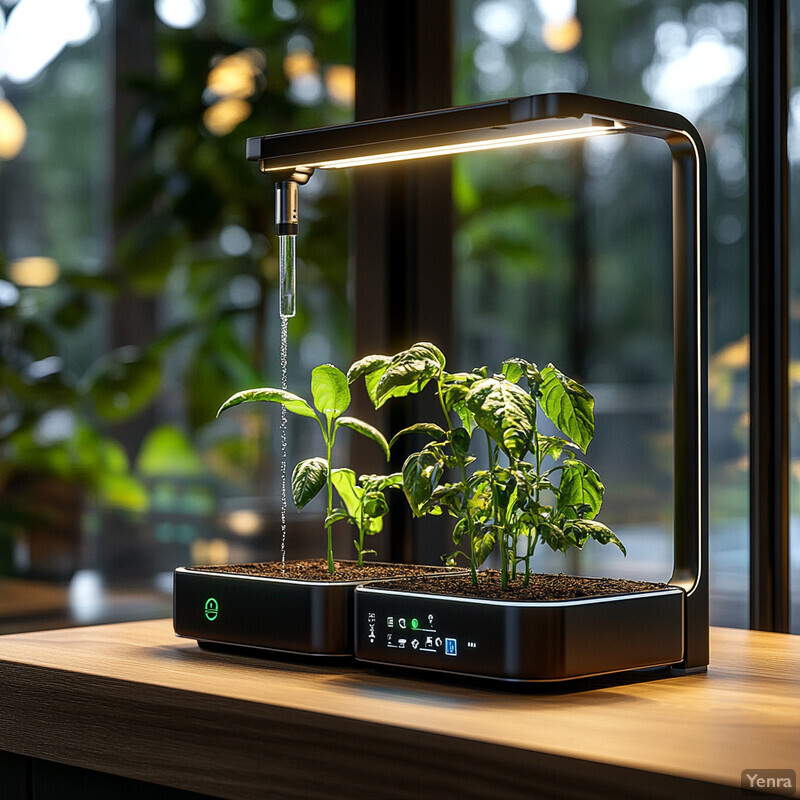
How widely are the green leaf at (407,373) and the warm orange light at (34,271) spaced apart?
1092 mm

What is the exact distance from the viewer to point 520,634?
108 cm

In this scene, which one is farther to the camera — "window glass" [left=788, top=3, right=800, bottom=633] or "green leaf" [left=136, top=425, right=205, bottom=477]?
"green leaf" [left=136, top=425, right=205, bottom=477]

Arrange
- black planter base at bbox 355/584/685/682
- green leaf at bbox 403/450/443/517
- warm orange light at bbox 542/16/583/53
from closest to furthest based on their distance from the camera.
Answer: black planter base at bbox 355/584/685/682 < green leaf at bbox 403/450/443/517 < warm orange light at bbox 542/16/583/53

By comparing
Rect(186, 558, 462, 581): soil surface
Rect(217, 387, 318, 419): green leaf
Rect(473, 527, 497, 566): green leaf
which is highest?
Rect(217, 387, 318, 419): green leaf

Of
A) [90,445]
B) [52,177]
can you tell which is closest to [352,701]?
[90,445]

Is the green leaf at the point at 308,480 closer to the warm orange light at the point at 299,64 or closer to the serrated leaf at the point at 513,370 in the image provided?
the serrated leaf at the point at 513,370

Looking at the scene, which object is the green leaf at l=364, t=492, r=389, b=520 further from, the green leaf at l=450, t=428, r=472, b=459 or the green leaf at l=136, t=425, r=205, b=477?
the green leaf at l=136, t=425, r=205, b=477

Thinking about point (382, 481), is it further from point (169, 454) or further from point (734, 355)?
point (169, 454)

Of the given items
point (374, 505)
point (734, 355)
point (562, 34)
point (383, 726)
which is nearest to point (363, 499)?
point (374, 505)

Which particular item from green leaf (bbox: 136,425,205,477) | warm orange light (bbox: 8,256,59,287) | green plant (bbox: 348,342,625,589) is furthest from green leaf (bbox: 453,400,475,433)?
warm orange light (bbox: 8,256,59,287)

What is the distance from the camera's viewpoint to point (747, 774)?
831mm

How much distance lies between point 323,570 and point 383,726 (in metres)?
0.42

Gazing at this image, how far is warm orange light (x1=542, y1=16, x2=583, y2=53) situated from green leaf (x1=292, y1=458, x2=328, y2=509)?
2.79ft

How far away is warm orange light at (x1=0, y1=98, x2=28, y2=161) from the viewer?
2.13 m
